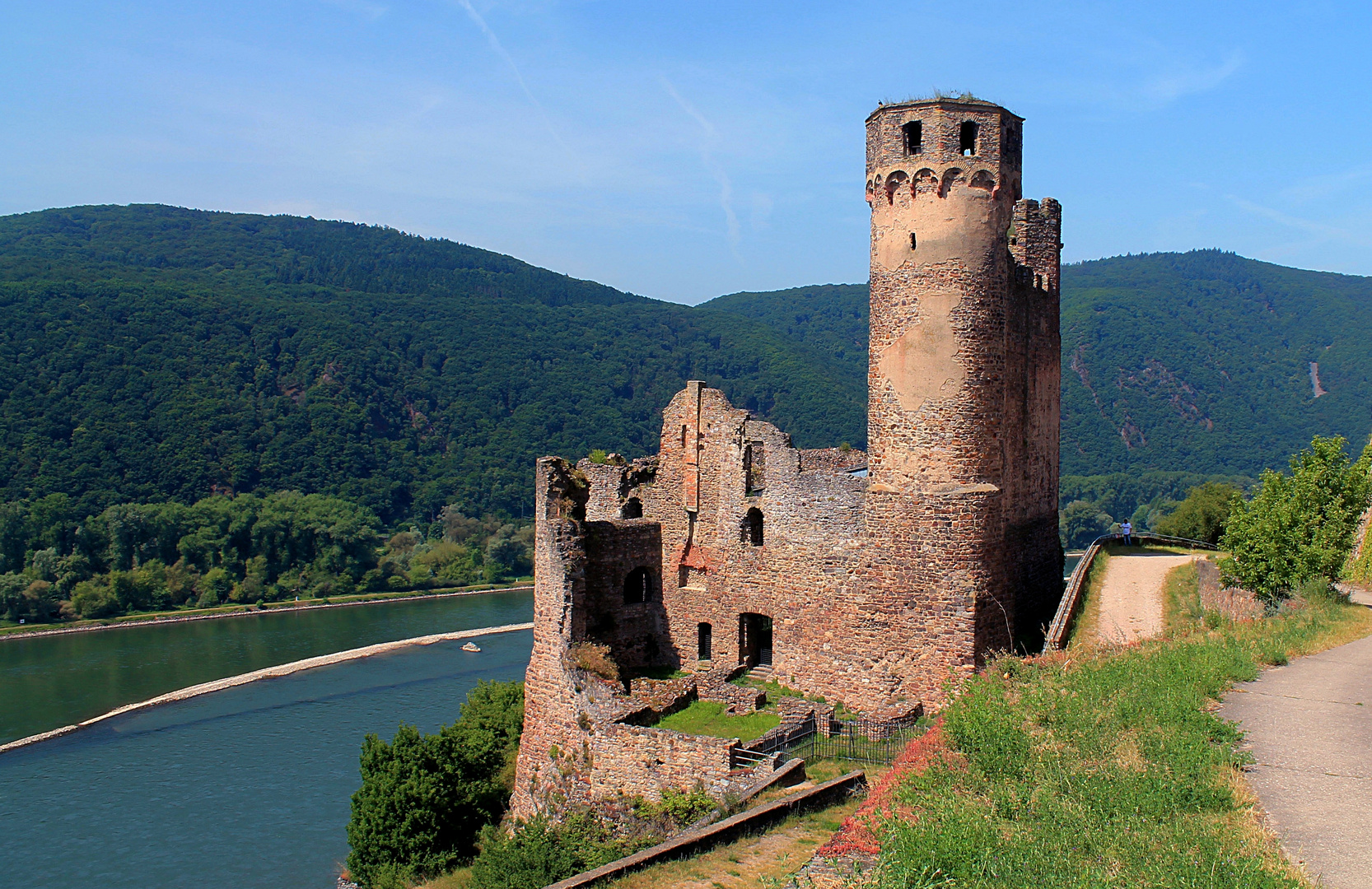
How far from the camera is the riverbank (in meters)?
64.3

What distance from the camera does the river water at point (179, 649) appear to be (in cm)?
4956

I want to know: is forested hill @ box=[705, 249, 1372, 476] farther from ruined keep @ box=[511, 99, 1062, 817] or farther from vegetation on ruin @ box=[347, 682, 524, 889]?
vegetation on ruin @ box=[347, 682, 524, 889]

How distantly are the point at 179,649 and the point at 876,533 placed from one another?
174ft

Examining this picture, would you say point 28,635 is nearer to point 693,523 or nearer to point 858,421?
point 693,523

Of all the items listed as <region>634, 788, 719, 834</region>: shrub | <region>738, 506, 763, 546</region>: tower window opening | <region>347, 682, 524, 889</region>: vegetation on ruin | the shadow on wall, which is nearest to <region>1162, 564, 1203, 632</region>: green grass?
<region>738, 506, 763, 546</region>: tower window opening

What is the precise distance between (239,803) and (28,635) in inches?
1428

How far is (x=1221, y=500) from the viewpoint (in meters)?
33.0

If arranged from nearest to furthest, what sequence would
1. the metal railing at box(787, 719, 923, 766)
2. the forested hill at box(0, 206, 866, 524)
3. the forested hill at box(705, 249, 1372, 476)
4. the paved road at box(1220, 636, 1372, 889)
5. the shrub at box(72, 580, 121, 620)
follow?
the paved road at box(1220, 636, 1372, 889)
the metal railing at box(787, 719, 923, 766)
the shrub at box(72, 580, 121, 620)
the forested hill at box(0, 206, 866, 524)
the forested hill at box(705, 249, 1372, 476)

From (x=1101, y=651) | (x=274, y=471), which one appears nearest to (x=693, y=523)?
(x=1101, y=651)

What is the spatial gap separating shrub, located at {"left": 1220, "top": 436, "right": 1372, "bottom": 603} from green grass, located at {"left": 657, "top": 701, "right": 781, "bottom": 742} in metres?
9.04

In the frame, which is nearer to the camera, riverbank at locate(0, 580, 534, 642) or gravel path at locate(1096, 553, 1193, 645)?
gravel path at locate(1096, 553, 1193, 645)

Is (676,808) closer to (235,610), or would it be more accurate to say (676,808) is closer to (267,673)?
(267,673)

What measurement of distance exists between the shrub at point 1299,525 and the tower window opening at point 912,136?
9.09 metres

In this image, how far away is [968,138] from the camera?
18516mm
